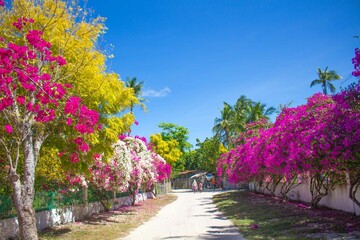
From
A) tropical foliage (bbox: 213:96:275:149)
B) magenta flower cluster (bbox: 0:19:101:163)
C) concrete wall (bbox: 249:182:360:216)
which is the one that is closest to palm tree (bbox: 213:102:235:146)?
tropical foliage (bbox: 213:96:275:149)

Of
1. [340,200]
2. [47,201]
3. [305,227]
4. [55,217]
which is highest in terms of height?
[47,201]

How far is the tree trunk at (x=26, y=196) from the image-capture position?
920 centimetres

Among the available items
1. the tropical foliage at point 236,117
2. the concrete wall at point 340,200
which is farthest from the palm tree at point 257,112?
the concrete wall at point 340,200

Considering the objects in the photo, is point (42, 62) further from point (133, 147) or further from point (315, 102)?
point (133, 147)

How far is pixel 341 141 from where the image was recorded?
9.80 metres

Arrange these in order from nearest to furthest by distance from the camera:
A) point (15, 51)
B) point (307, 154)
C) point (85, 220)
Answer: point (15, 51)
point (307, 154)
point (85, 220)

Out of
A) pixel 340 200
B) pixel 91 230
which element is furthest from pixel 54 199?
pixel 340 200

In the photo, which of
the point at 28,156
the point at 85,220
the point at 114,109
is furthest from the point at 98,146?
the point at 85,220

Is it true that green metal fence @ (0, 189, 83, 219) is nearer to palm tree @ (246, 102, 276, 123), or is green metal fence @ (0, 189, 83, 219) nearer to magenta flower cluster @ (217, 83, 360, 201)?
magenta flower cluster @ (217, 83, 360, 201)

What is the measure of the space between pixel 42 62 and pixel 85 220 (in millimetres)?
9973

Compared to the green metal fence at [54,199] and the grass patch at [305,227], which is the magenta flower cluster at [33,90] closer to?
the green metal fence at [54,199]

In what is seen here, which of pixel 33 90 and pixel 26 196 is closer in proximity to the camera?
pixel 33 90

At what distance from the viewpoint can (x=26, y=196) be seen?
9.48 meters

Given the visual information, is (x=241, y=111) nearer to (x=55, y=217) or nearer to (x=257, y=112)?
(x=257, y=112)
